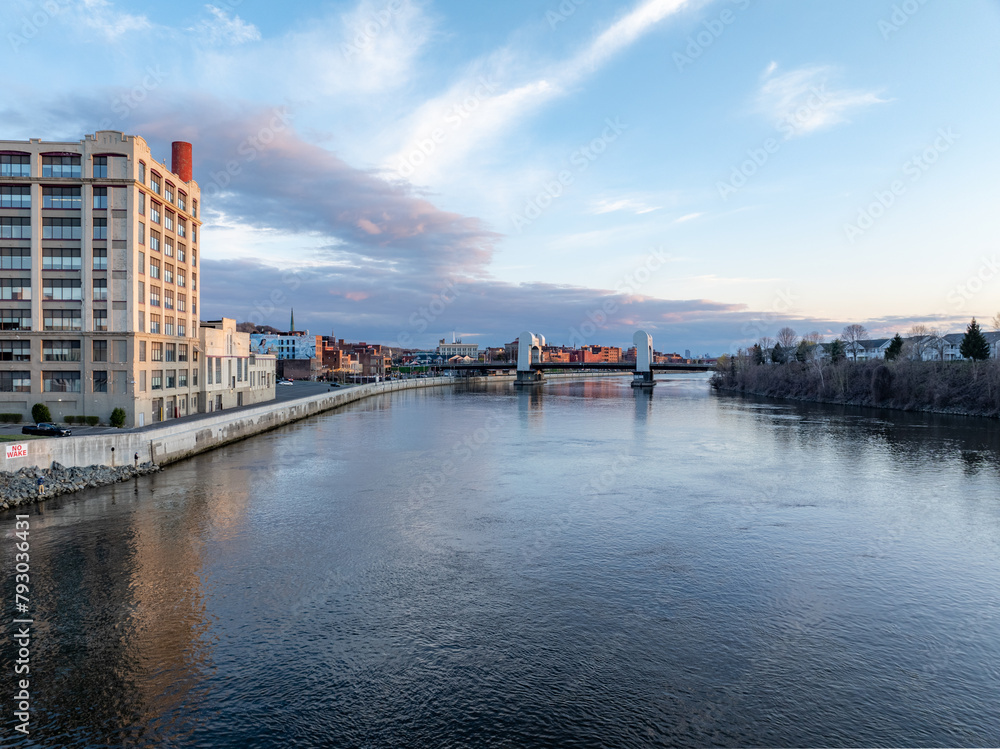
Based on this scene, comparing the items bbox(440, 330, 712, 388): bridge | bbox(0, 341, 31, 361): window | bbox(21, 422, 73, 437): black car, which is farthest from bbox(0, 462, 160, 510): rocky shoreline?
bbox(440, 330, 712, 388): bridge

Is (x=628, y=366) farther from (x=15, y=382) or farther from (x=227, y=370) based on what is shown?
(x=15, y=382)

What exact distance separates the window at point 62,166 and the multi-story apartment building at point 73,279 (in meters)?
0.08

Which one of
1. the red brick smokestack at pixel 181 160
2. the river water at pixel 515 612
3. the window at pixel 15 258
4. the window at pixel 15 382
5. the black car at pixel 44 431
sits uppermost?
the red brick smokestack at pixel 181 160

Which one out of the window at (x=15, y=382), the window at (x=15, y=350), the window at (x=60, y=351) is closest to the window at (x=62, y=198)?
the window at (x=60, y=351)

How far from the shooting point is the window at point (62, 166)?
45.8 m

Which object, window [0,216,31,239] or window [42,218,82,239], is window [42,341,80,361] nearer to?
window [42,218,82,239]

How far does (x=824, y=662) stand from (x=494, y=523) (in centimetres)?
1510

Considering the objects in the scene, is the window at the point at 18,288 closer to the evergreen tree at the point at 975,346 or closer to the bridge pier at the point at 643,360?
the evergreen tree at the point at 975,346

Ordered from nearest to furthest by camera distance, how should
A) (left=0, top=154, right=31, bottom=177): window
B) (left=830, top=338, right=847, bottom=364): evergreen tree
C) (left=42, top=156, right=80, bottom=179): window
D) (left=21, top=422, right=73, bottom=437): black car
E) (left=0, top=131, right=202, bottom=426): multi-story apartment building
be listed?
1. (left=21, top=422, right=73, bottom=437): black car
2. (left=0, top=131, right=202, bottom=426): multi-story apartment building
3. (left=0, top=154, right=31, bottom=177): window
4. (left=42, top=156, right=80, bottom=179): window
5. (left=830, top=338, right=847, bottom=364): evergreen tree

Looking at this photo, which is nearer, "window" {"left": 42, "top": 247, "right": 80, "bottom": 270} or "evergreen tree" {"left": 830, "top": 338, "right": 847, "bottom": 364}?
"window" {"left": 42, "top": 247, "right": 80, "bottom": 270}

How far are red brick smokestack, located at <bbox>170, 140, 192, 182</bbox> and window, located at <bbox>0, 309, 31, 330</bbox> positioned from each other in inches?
899

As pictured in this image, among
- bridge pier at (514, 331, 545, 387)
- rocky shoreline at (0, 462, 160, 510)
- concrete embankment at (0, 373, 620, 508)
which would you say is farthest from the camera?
bridge pier at (514, 331, 545, 387)

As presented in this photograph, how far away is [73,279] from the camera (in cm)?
4619

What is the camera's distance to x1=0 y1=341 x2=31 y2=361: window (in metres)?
45.2
